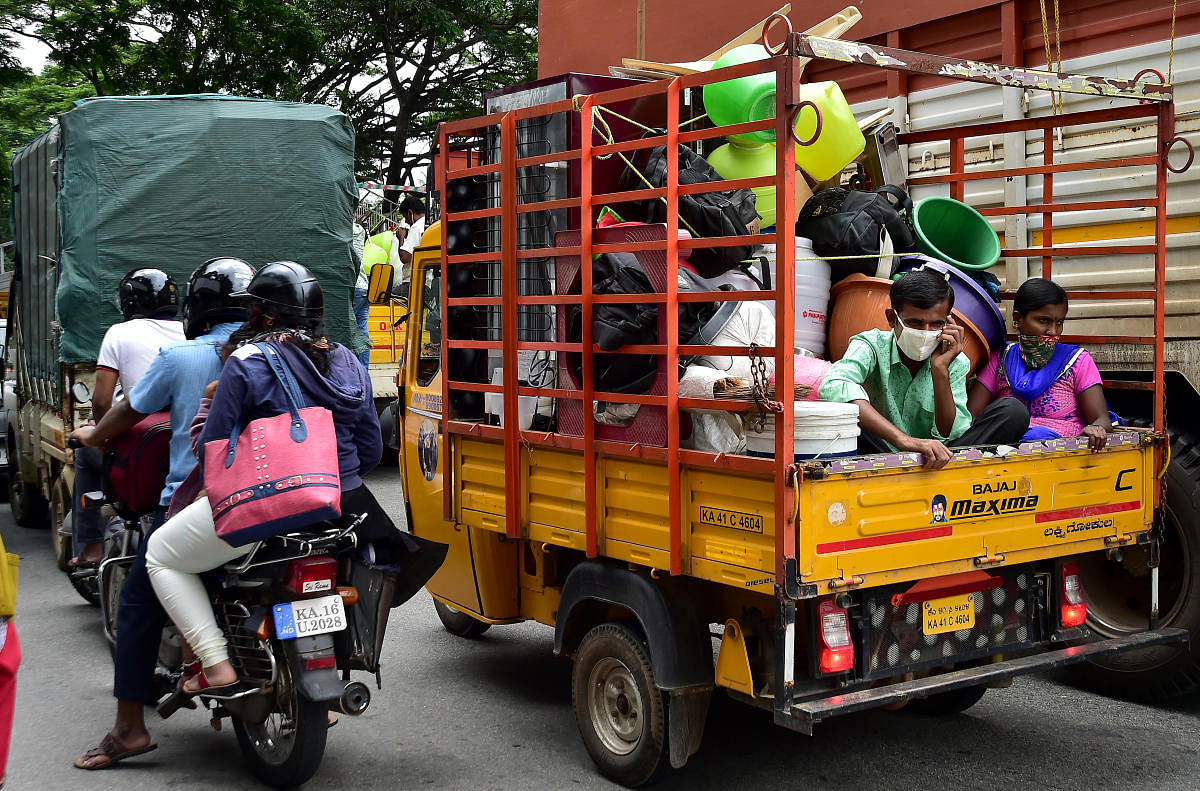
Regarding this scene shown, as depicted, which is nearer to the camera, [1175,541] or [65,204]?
[1175,541]

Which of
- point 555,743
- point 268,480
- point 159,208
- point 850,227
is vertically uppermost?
point 159,208

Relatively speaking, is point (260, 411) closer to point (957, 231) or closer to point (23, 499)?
point (957, 231)

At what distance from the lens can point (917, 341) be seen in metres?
4.24

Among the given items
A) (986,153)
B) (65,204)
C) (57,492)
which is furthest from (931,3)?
(57,492)

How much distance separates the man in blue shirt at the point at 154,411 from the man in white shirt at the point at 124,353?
2.30ft

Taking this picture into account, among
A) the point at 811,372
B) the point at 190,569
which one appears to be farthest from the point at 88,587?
the point at 811,372

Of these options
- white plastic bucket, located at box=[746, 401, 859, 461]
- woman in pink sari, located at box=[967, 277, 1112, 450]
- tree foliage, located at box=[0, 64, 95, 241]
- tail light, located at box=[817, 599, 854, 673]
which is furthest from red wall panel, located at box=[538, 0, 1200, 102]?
tree foliage, located at box=[0, 64, 95, 241]

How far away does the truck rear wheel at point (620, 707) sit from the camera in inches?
163

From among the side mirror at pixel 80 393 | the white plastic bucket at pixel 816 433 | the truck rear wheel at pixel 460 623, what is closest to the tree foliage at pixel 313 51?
the side mirror at pixel 80 393

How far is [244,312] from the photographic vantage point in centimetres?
486

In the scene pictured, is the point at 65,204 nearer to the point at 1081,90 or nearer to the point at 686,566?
the point at 686,566

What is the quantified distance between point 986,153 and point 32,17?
1509 centimetres

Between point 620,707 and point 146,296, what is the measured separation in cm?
318

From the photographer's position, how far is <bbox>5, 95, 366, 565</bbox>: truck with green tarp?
25.9ft
